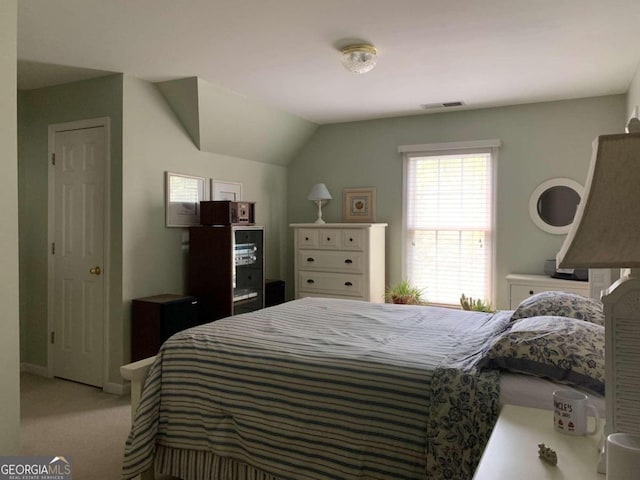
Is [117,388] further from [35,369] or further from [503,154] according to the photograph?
[503,154]

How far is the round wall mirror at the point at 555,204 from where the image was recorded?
14.5 ft

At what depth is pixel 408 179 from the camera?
202 inches

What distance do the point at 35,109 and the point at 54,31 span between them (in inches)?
62.5

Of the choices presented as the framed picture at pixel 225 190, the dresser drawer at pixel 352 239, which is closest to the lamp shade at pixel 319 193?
the dresser drawer at pixel 352 239

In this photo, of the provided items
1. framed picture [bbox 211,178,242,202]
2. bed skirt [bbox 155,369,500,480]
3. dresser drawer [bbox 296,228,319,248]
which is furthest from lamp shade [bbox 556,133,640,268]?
dresser drawer [bbox 296,228,319,248]

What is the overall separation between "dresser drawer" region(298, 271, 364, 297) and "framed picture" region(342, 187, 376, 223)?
82cm

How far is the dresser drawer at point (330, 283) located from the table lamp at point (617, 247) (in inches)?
148

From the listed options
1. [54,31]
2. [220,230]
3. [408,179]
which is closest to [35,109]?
[54,31]

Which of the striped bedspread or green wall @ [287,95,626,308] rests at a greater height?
green wall @ [287,95,626,308]

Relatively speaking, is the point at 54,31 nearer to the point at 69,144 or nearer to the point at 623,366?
the point at 69,144

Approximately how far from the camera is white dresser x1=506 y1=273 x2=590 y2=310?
3916mm

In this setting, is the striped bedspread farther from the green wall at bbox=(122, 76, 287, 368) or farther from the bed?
the green wall at bbox=(122, 76, 287, 368)

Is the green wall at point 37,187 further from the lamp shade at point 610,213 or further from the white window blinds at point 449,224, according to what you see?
the lamp shade at point 610,213

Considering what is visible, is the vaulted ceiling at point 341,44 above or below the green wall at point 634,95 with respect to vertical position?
above
